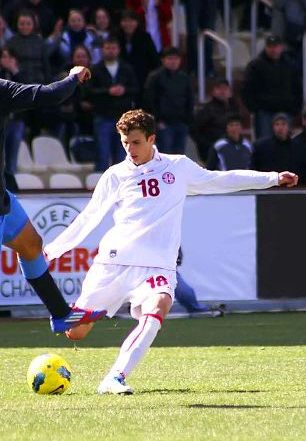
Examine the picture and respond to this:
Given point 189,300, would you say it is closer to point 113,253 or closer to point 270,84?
point 270,84

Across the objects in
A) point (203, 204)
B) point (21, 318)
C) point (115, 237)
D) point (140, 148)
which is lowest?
point (21, 318)

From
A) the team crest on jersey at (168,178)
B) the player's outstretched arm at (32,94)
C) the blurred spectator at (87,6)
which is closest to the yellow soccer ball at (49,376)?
the team crest on jersey at (168,178)

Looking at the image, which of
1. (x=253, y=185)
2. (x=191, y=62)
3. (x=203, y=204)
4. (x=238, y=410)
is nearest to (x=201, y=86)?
(x=191, y=62)

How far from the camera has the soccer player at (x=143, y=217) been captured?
395 inches

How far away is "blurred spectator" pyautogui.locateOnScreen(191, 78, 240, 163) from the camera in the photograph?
19953mm

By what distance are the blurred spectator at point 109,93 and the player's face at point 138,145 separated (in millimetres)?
8959

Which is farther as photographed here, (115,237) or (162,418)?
(115,237)

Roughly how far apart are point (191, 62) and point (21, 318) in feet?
22.2

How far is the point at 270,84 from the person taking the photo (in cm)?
2017

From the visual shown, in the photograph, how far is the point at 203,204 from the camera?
17.4 m

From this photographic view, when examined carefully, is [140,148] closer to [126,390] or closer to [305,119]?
[126,390]

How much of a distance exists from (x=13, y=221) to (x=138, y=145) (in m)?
1.05

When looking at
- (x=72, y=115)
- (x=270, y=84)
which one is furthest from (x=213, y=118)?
(x=72, y=115)

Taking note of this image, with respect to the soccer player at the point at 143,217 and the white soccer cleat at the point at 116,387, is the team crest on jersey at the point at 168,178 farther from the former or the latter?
the white soccer cleat at the point at 116,387
